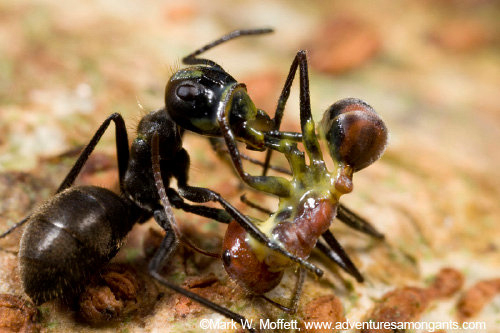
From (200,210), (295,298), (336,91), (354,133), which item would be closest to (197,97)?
(200,210)

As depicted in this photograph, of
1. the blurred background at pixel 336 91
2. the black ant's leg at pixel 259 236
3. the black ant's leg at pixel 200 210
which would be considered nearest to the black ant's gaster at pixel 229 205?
the black ant's leg at pixel 259 236

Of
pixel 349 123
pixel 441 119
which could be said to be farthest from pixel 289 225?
pixel 441 119

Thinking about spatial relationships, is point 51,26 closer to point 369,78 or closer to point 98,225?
point 98,225

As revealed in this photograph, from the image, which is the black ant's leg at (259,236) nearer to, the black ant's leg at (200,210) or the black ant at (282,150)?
the black ant at (282,150)

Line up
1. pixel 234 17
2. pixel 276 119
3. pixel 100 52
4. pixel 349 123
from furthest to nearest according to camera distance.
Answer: pixel 234 17
pixel 100 52
pixel 276 119
pixel 349 123

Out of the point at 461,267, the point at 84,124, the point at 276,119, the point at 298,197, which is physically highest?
the point at 276,119

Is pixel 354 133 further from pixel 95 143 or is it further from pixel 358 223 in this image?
→ pixel 95 143
